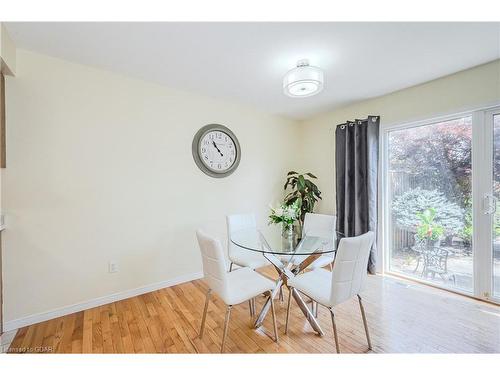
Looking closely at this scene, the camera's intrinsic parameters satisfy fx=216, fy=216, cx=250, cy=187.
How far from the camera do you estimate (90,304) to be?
2109 mm

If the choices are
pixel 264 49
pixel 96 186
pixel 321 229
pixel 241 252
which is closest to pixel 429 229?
pixel 321 229

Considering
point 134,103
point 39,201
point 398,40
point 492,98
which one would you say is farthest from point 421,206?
point 39,201

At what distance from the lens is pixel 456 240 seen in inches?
93.9

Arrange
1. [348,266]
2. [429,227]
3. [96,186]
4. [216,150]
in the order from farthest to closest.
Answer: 1. [216,150]
2. [429,227]
3. [96,186]
4. [348,266]

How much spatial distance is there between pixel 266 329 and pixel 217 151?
211 centimetres

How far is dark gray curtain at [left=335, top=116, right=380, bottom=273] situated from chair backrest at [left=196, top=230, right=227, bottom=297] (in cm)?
215

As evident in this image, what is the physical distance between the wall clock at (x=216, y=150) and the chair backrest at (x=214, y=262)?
4.65 ft

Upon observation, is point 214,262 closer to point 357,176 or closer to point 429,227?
point 357,176

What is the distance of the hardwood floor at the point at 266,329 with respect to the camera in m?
1.58

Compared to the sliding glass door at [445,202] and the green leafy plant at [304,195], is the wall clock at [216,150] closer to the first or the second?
the green leafy plant at [304,195]

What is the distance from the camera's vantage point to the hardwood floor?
5.20ft

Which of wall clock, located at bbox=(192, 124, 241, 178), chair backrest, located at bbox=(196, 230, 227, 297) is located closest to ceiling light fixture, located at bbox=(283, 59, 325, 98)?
wall clock, located at bbox=(192, 124, 241, 178)
